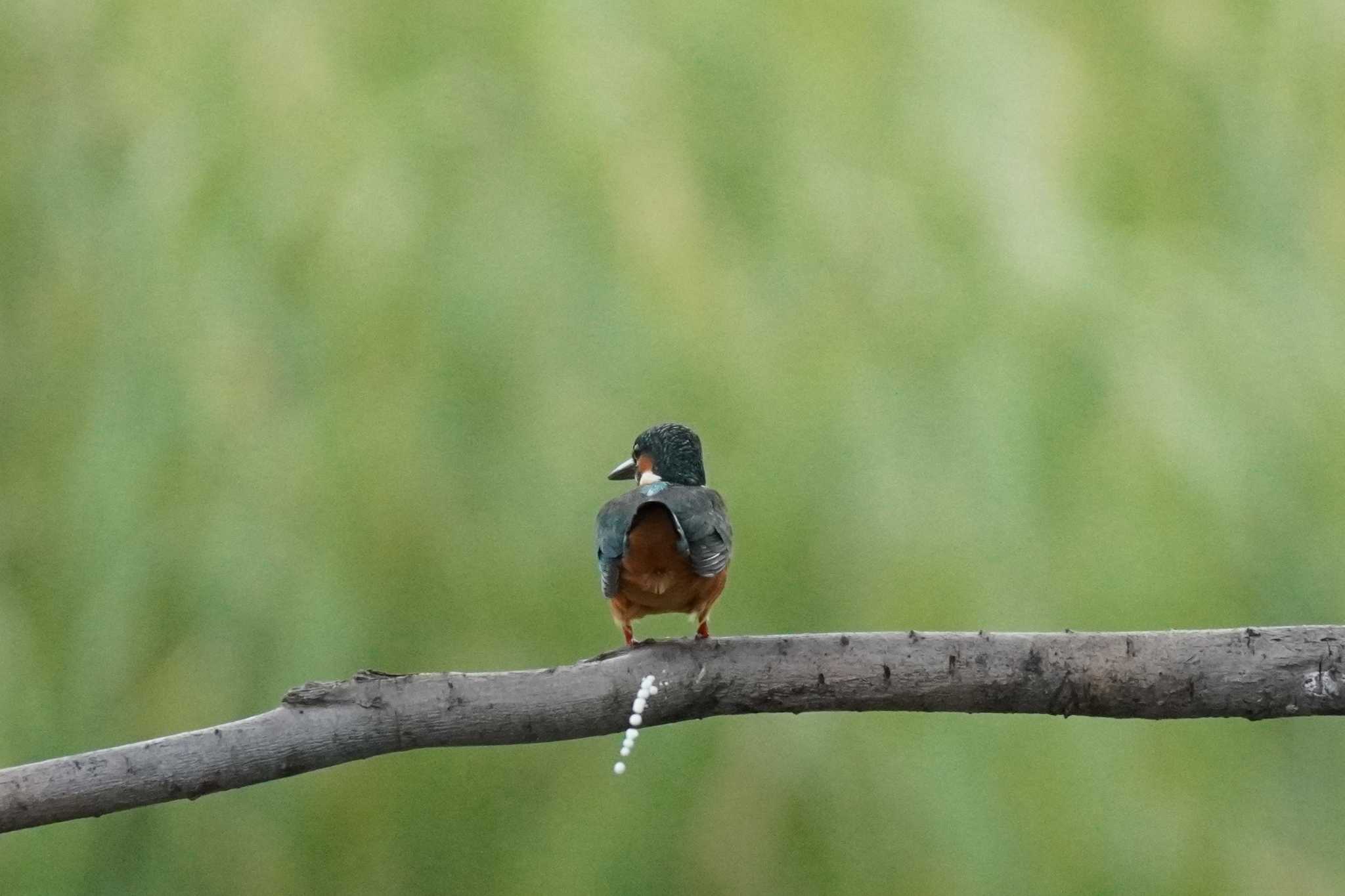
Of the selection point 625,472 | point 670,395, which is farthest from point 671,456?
point 670,395

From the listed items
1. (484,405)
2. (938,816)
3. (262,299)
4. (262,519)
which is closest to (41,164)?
(262,299)

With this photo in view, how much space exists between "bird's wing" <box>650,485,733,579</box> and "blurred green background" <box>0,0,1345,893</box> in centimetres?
58

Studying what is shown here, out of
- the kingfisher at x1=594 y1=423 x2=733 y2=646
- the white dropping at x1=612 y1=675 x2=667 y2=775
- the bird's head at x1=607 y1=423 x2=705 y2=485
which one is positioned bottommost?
the white dropping at x1=612 y1=675 x2=667 y2=775

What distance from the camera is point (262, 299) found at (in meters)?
2.20

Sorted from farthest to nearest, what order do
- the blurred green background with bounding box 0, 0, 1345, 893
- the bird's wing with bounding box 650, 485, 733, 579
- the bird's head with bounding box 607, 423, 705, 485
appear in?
the blurred green background with bounding box 0, 0, 1345, 893 → the bird's head with bounding box 607, 423, 705, 485 → the bird's wing with bounding box 650, 485, 733, 579

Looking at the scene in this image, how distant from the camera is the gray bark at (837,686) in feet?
4.54

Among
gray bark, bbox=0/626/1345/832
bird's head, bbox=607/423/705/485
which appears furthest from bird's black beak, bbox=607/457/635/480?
gray bark, bbox=0/626/1345/832

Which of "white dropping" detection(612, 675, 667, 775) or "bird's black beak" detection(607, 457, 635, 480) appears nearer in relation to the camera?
"white dropping" detection(612, 675, 667, 775)

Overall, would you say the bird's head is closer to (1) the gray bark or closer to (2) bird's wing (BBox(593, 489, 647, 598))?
(2) bird's wing (BBox(593, 489, 647, 598))

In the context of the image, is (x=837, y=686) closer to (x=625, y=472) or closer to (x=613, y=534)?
(x=613, y=534)

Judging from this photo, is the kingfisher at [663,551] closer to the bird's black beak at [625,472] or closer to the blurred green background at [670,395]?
the bird's black beak at [625,472]

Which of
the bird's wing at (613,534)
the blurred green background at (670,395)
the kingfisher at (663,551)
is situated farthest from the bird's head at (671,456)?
the blurred green background at (670,395)

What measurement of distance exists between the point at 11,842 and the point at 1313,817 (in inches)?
80.5

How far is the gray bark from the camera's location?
1384 mm
